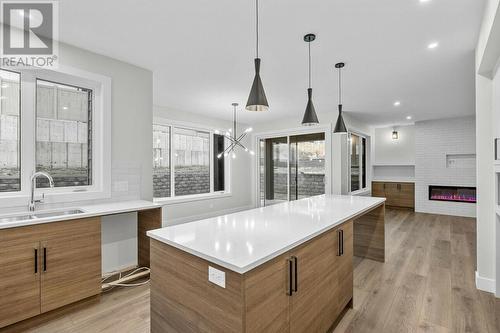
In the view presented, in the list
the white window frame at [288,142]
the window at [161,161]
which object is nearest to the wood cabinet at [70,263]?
the window at [161,161]

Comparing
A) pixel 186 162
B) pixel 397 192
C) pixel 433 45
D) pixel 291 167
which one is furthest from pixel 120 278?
pixel 397 192

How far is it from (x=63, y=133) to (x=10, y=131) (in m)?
0.44

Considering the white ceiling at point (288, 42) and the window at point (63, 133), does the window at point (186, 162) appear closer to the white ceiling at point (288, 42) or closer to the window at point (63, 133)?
the white ceiling at point (288, 42)

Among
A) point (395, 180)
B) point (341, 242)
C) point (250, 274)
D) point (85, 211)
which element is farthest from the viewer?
point (395, 180)

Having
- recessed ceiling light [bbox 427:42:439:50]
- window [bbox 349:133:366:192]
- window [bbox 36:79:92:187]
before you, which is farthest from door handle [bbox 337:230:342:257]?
window [bbox 349:133:366:192]

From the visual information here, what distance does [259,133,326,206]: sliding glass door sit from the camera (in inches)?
238

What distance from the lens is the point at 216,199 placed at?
6.18 meters

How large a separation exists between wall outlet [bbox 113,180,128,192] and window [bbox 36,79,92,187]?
0.28m

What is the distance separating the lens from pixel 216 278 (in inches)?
48.1

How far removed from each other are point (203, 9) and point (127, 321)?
106 inches

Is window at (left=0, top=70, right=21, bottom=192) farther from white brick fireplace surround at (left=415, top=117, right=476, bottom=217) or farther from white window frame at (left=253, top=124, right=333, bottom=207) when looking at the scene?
white brick fireplace surround at (left=415, top=117, right=476, bottom=217)

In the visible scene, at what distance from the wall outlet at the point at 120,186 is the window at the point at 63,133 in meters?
0.28

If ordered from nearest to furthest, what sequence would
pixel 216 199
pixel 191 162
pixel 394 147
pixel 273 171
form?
pixel 191 162
pixel 216 199
pixel 273 171
pixel 394 147

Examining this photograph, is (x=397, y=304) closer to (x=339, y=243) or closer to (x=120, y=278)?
(x=339, y=243)
